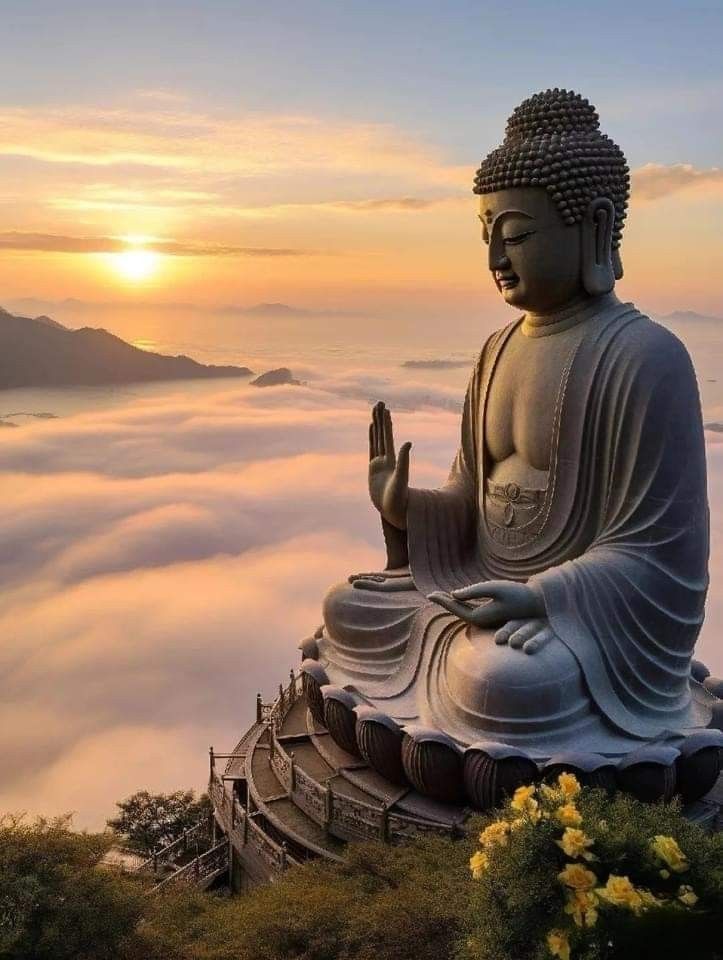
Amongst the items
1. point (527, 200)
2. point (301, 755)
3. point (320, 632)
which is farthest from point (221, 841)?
point (527, 200)

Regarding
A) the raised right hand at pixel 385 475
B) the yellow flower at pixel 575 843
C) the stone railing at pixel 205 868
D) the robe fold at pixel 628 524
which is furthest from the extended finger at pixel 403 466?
the yellow flower at pixel 575 843

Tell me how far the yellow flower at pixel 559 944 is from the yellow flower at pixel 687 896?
425 millimetres

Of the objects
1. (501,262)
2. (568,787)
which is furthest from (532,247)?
(568,787)

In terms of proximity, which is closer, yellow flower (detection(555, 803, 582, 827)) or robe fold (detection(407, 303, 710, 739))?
yellow flower (detection(555, 803, 582, 827))

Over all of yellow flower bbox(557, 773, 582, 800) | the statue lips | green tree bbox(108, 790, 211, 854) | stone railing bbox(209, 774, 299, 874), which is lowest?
green tree bbox(108, 790, 211, 854)

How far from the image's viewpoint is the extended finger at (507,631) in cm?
589

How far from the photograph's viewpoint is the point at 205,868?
725 cm

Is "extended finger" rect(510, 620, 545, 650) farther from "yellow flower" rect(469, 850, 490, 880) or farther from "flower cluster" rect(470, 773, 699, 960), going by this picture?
"yellow flower" rect(469, 850, 490, 880)

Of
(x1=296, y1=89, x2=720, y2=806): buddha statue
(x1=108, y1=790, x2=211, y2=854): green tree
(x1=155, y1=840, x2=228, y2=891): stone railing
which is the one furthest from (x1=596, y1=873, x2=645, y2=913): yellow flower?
(x1=108, y1=790, x2=211, y2=854): green tree

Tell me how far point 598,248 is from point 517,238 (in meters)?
0.52

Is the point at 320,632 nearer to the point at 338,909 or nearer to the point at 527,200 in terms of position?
the point at 338,909

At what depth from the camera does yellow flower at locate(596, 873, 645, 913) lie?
333 centimetres

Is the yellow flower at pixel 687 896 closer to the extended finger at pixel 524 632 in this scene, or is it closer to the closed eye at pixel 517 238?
the extended finger at pixel 524 632

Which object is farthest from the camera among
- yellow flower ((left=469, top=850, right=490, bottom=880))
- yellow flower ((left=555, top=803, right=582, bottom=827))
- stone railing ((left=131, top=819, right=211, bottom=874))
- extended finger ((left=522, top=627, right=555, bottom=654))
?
stone railing ((left=131, top=819, right=211, bottom=874))
